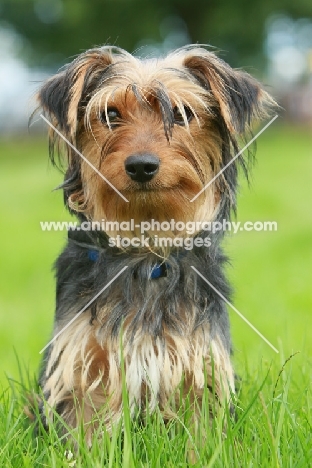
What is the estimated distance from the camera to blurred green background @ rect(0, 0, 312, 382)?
7023mm

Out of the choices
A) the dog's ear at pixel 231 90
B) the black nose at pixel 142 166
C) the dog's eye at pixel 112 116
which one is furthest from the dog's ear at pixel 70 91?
the dog's ear at pixel 231 90

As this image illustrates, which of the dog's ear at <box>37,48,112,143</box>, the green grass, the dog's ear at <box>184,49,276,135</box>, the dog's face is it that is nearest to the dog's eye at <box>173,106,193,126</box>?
the dog's face

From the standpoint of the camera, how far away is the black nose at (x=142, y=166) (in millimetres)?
3764

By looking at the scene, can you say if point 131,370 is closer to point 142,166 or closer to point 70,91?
point 142,166

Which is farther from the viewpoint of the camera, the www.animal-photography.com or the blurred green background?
the blurred green background

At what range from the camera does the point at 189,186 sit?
407 centimetres

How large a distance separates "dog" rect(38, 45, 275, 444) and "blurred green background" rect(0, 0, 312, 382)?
333mm

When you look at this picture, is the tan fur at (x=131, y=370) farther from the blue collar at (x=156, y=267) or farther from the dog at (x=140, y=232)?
the blue collar at (x=156, y=267)

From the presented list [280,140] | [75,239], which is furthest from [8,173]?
[75,239]

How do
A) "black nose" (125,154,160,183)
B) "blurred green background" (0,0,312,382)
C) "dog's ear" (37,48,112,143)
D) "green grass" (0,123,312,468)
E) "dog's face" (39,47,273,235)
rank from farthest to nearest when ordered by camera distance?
"blurred green background" (0,0,312,382) < "dog's ear" (37,48,112,143) < "dog's face" (39,47,273,235) < "black nose" (125,154,160,183) < "green grass" (0,123,312,468)

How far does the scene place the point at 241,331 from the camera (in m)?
7.46

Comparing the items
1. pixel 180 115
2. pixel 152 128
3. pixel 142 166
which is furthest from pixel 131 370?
pixel 180 115

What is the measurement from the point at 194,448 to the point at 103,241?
1.30 meters

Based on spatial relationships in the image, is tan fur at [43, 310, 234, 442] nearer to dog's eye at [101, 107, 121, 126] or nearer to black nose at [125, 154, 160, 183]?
black nose at [125, 154, 160, 183]
